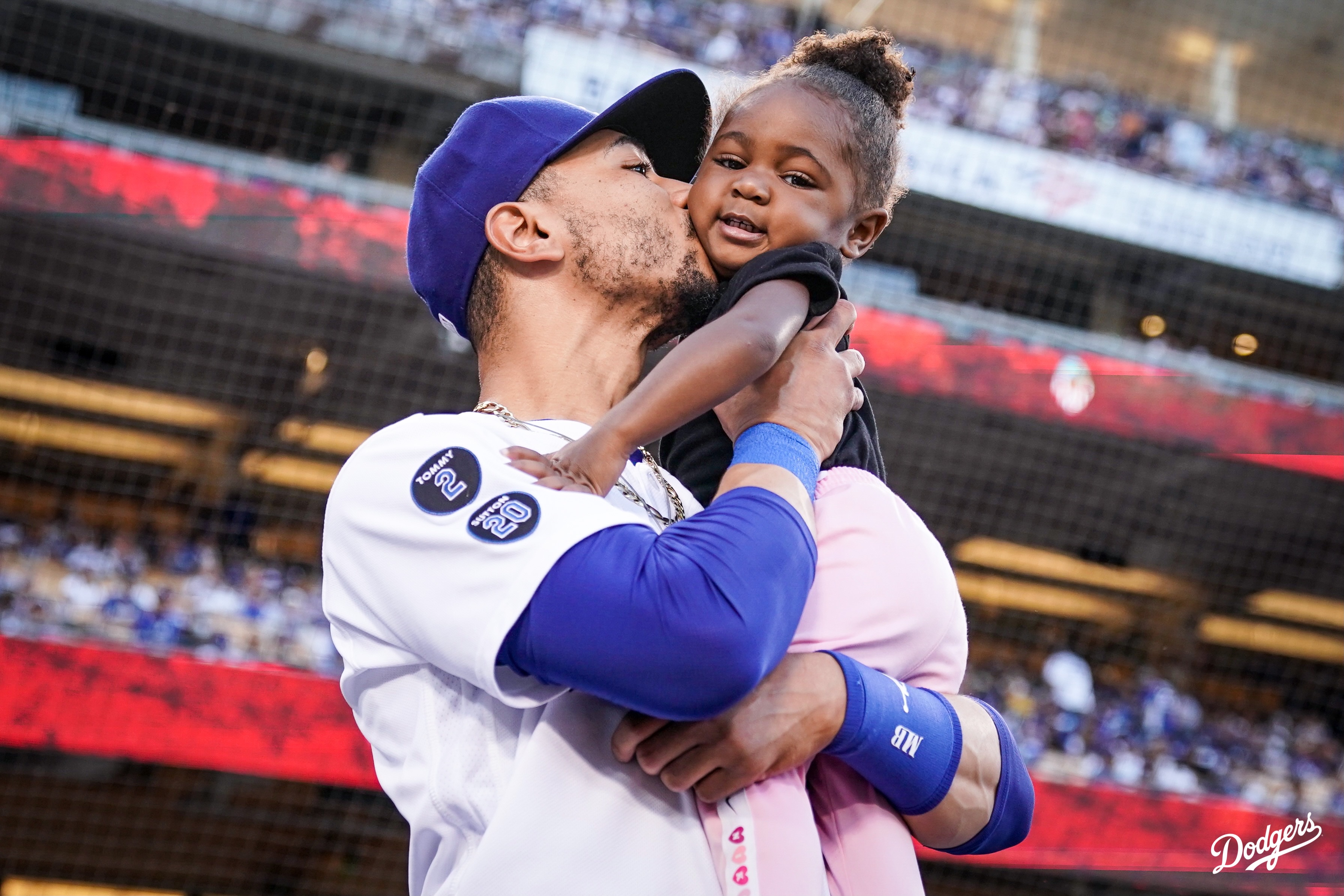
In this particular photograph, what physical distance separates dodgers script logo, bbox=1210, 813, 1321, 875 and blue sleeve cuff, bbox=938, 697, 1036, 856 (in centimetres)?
364

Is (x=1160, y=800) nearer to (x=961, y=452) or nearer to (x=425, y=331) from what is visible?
(x=961, y=452)

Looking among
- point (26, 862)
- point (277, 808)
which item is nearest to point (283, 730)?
point (277, 808)

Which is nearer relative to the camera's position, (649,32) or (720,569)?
(720,569)

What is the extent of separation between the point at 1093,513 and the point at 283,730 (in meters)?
6.89

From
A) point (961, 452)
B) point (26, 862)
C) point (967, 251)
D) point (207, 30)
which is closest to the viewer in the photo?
point (26, 862)

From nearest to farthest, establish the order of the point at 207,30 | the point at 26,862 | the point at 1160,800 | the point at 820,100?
1. the point at 820,100
2. the point at 1160,800
3. the point at 26,862
4. the point at 207,30

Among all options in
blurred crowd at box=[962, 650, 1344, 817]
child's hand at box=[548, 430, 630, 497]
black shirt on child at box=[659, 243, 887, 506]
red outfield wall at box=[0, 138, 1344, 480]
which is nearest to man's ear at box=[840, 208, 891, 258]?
black shirt on child at box=[659, 243, 887, 506]

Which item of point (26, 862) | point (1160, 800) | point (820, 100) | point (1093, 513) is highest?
point (820, 100)

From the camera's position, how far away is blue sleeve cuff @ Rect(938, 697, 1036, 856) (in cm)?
90

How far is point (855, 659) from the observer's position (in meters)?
0.86

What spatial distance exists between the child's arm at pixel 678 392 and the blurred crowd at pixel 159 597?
438cm

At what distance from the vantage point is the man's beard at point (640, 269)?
1028 millimetres

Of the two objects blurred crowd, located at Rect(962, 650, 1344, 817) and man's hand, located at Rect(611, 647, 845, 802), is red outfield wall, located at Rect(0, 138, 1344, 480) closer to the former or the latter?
blurred crowd, located at Rect(962, 650, 1344, 817)

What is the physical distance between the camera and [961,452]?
325 inches
